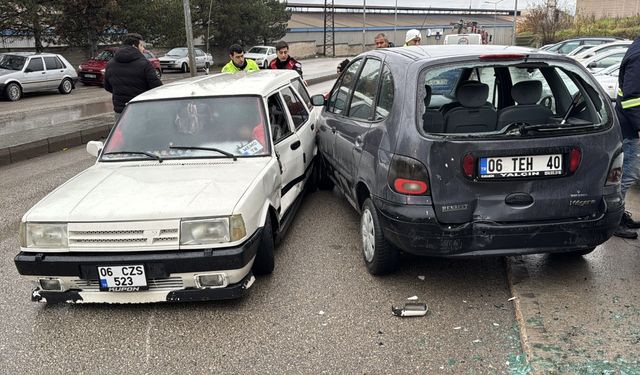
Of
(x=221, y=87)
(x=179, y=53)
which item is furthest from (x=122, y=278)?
(x=179, y=53)

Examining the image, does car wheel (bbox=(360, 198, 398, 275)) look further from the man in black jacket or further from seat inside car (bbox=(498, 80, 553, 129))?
the man in black jacket

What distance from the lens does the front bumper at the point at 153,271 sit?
3432mm

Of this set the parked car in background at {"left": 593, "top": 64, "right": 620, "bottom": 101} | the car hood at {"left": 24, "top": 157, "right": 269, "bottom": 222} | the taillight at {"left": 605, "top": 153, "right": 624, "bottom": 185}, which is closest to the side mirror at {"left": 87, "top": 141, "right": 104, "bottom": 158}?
the car hood at {"left": 24, "top": 157, "right": 269, "bottom": 222}

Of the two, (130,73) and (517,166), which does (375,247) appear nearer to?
(517,166)

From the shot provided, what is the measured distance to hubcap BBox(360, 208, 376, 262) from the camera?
162 inches

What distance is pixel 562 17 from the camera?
1962 inches

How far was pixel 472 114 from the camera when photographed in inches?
165

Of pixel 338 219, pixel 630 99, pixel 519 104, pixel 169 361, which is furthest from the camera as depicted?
pixel 338 219

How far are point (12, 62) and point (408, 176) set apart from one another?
65.0 ft

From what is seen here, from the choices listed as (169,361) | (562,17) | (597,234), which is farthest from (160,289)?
(562,17)

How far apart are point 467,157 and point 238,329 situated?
6.08ft

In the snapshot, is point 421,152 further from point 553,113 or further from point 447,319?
point 553,113

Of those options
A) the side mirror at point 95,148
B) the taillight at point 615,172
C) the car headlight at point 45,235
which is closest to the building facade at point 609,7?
the taillight at point 615,172

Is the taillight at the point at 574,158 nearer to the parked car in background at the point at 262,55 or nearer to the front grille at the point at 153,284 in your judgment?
the front grille at the point at 153,284
